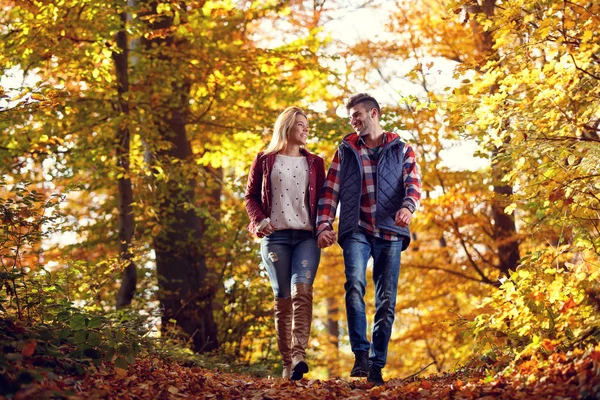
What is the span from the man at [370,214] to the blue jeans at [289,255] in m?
0.20

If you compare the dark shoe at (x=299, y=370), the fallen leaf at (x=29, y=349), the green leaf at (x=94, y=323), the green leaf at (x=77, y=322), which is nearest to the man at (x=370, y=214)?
the dark shoe at (x=299, y=370)

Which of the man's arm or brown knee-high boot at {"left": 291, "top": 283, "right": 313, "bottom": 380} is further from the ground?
the man's arm

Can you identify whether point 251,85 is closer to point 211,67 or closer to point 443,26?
point 211,67

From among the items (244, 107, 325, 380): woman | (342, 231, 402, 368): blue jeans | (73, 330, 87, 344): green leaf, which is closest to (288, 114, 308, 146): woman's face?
(244, 107, 325, 380): woman

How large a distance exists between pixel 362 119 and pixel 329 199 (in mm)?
727

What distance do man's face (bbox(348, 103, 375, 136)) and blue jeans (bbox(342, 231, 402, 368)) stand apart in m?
0.88

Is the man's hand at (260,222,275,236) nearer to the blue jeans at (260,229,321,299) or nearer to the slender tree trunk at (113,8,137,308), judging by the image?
the blue jeans at (260,229,321,299)

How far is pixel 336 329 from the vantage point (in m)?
24.1

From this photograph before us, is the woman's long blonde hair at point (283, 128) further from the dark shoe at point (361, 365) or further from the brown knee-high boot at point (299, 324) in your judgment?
the dark shoe at point (361, 365)

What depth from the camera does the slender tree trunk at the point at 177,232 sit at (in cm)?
1173

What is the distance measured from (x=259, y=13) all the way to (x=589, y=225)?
8536 mm

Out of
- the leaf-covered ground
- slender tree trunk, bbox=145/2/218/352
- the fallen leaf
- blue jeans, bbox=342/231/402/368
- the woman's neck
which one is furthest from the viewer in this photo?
slender tree trunk, bbox=145/2/218/352

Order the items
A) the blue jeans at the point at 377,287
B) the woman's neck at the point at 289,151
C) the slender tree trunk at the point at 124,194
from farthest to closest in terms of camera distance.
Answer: the slender tree trunk at the point at 124,194
the woman's neck at the point at 289,151
the blue jeans at the point at 377,287

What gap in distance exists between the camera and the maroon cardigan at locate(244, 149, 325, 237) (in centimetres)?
666
